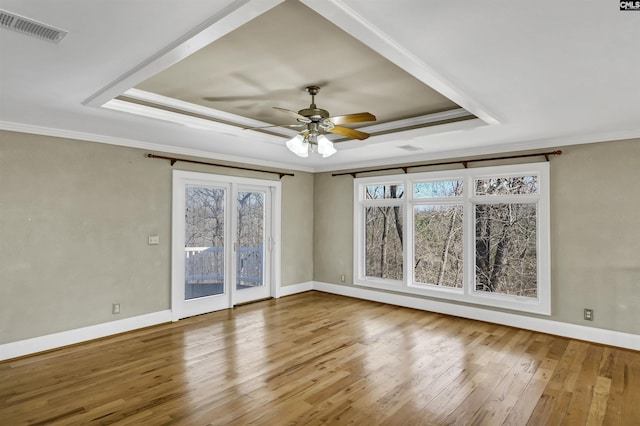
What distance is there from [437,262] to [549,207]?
1732 millimetres

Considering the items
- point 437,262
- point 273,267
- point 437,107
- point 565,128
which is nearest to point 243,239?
point 273,267

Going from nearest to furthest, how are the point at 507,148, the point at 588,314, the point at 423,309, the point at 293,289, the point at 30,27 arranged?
the point at 30,27, the point at 588,314, the point at 507,148, the point at 423,309, the point at 293,289

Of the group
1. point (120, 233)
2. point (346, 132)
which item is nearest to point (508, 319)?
point (346, 132)

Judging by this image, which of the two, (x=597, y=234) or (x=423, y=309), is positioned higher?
(x=597, y=234)

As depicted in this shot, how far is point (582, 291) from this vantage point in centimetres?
423

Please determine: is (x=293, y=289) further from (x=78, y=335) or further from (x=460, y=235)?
(x=78, y=335)

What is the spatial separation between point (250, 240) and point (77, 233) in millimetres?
2566

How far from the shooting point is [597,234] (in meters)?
4.14

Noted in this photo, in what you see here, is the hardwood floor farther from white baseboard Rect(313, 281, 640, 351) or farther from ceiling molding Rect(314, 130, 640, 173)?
ceiling molding Rect(314, 130, 640, 173)

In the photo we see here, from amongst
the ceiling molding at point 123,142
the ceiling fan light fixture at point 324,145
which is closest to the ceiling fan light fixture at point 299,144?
the ceiling fan light fixture at point 324,145

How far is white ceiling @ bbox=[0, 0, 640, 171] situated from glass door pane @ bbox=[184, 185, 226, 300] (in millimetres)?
1494

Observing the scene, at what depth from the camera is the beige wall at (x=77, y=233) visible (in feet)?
12.2

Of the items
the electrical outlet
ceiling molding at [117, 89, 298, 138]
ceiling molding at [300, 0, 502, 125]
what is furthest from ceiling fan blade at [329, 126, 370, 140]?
the electrical outlet

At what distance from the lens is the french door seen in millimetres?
5047
